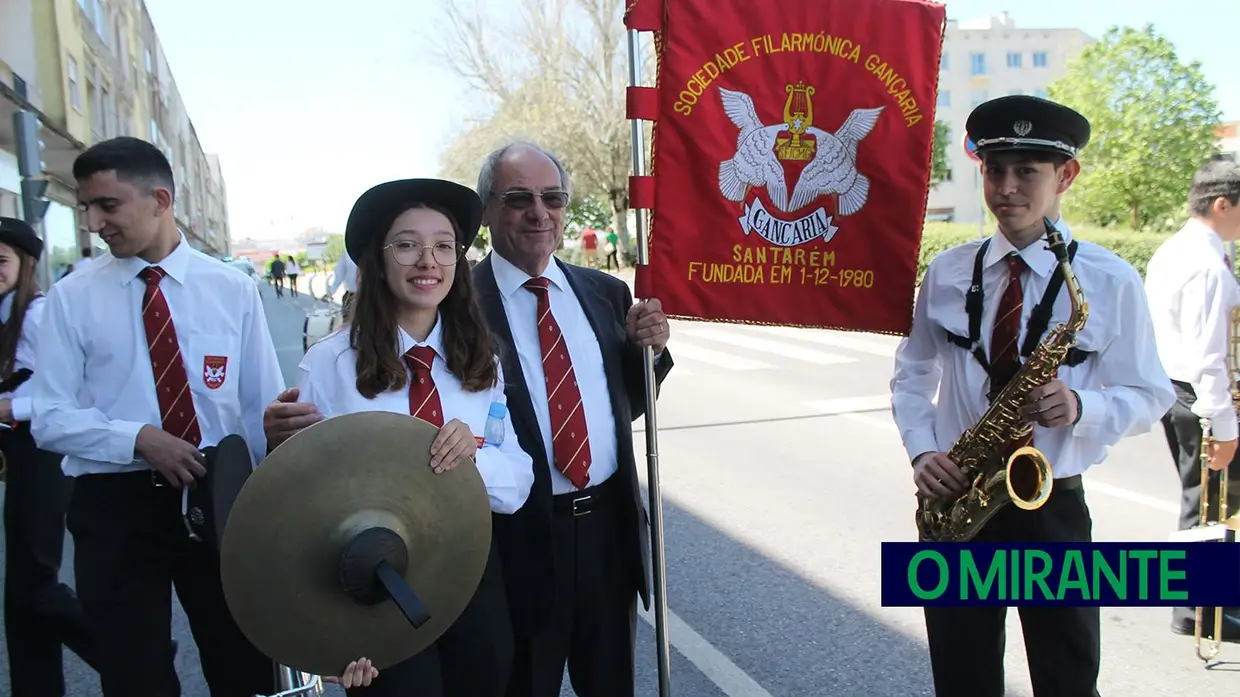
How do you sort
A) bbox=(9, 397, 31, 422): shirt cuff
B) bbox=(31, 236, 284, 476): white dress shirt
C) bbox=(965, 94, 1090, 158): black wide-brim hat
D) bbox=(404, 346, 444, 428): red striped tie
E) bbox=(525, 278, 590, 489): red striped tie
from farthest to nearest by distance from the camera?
bbox=(9, 397, 31, 422): shirt cuff, bbox=(31, 236, 284, 476): white dress shirt, bbox=(525, 278, 590, 489): red striped tie, bbox=(965, 94, 1090, 158): black wide-brim hat, bbox=(404, 346, 444, 428): red striped tie

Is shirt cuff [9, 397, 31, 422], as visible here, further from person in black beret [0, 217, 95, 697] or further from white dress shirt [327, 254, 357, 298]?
white dress shirt [327, 254, 357, 298]

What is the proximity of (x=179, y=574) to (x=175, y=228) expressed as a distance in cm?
111

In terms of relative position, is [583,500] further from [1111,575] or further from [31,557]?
[31,557]

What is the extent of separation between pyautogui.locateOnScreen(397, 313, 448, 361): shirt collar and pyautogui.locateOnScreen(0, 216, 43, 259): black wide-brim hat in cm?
257

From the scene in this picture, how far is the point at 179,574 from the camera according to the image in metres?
2.84

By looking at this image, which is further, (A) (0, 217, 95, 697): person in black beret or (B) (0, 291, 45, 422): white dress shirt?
(B) (0, 291, 45, 422): white dress shirt

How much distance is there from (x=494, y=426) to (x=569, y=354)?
45 cm

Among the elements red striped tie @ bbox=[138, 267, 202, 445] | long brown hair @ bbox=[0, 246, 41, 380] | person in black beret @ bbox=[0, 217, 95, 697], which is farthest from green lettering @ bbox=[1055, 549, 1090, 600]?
long brown hair @ bbox=[0, 246, 41, 380]

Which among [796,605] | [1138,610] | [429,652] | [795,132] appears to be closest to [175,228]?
[429,652]

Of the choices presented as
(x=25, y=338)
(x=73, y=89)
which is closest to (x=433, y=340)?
(x=25, y=338)

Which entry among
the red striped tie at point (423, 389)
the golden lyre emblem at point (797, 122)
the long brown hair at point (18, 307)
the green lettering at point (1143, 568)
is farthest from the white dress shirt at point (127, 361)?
the green lettering at point (1143, 568)

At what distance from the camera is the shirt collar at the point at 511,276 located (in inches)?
108

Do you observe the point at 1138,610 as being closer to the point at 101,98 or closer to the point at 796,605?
the point at 796,605

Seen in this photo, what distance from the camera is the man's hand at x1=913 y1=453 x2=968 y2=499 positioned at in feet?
8.11
